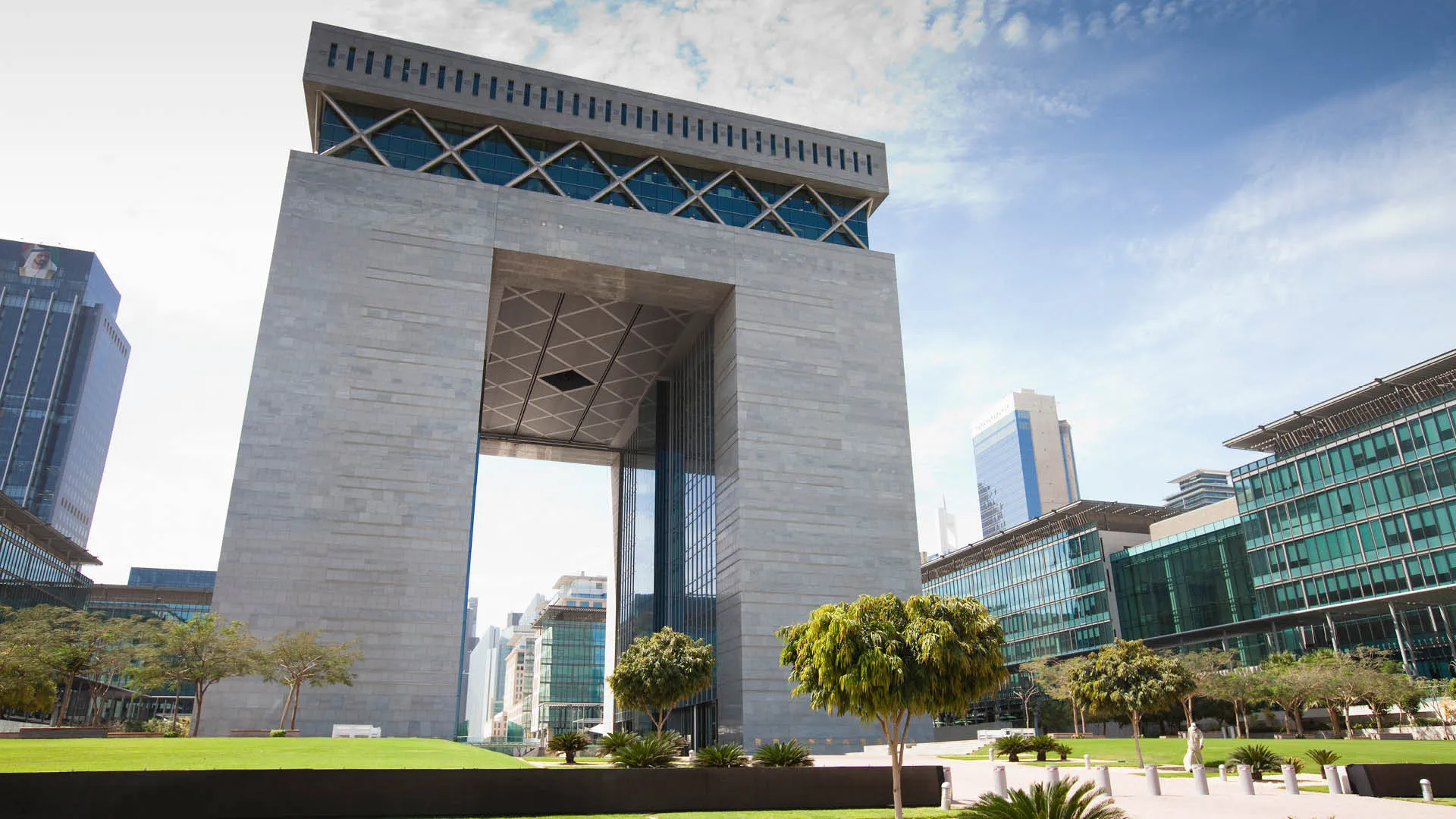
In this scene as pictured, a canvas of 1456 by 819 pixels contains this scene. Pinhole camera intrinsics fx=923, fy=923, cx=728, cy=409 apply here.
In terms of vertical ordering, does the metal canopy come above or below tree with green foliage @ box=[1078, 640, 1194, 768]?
above

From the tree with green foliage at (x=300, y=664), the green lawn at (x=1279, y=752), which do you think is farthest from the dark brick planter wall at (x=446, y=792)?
the tree with green foliage at (x=300, y=664)

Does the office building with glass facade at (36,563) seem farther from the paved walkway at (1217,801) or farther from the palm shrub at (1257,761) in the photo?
the palm shrub at (1257,761)

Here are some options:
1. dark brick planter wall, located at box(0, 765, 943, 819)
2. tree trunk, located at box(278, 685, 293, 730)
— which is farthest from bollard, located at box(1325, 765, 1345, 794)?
tree trunk, located at box(278, 685, 293, 730)

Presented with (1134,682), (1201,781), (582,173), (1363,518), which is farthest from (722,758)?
(1363,518)

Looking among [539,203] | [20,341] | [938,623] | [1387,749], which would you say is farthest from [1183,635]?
[20,341]

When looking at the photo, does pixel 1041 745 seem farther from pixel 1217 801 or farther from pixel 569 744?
pixel 569 744

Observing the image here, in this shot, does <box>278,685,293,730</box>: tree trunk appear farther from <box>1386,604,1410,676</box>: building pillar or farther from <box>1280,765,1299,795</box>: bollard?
<box>1386,604,1410,676</box>: building pillar

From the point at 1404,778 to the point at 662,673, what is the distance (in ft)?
90.6

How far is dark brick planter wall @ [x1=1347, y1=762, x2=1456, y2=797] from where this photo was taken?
23.9 m

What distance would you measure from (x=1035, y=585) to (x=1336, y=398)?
4208 cm

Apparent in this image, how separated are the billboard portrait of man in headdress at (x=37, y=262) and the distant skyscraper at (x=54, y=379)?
0.13 metres

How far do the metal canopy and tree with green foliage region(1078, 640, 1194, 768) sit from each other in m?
46.8

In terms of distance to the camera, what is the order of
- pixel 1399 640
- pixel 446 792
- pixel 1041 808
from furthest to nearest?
pixel 1399 640 → pixel 446 792 → pixel 1041 808

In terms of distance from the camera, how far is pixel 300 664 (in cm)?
3778
